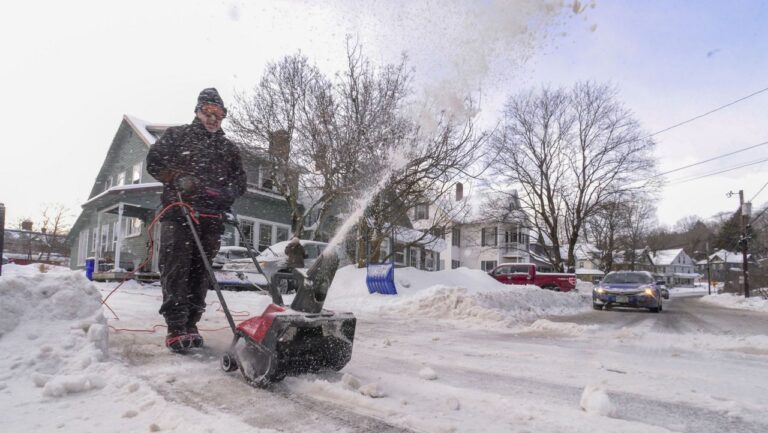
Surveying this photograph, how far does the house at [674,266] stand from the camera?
89.6 m

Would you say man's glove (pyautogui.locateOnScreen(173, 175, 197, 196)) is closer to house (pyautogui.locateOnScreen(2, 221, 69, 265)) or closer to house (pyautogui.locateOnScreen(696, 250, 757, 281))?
house (pyautogui.locateOnScreen(2, 221, 69, 265))

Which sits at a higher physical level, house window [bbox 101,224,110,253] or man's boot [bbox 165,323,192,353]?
house window [bbox 101,224,110,253]

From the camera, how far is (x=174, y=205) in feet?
10.7

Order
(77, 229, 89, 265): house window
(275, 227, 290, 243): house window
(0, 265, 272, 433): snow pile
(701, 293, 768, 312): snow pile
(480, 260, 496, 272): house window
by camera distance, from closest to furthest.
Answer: (0, 265, 272, 433): snow pile → (701, 293, 768, 312): snow pile → (275, 227, 290, 243): house window → (77, 229, 89, 265): house window → (480, 260, 496, 272): house window

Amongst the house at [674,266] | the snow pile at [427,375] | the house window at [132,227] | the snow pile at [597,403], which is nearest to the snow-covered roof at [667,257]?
the house at [674,266]

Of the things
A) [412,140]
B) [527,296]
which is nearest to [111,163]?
[412,140]

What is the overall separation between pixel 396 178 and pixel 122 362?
10.5 meters

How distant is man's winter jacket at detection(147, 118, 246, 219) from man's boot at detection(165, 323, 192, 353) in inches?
33.7

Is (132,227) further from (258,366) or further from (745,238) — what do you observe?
(745,238)

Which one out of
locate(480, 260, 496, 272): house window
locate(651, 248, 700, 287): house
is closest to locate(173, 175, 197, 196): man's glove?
locate(480, 260, 496, 272): house window

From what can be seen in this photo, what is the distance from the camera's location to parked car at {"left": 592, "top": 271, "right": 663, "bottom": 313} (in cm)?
1378

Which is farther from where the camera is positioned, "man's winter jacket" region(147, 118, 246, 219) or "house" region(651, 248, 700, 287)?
"house" region(651, 248, 700, 287)

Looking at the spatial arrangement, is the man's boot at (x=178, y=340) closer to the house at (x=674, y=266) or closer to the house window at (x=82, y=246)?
the house window at (x=82, y=246)

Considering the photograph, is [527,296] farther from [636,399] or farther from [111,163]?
[111,163]
